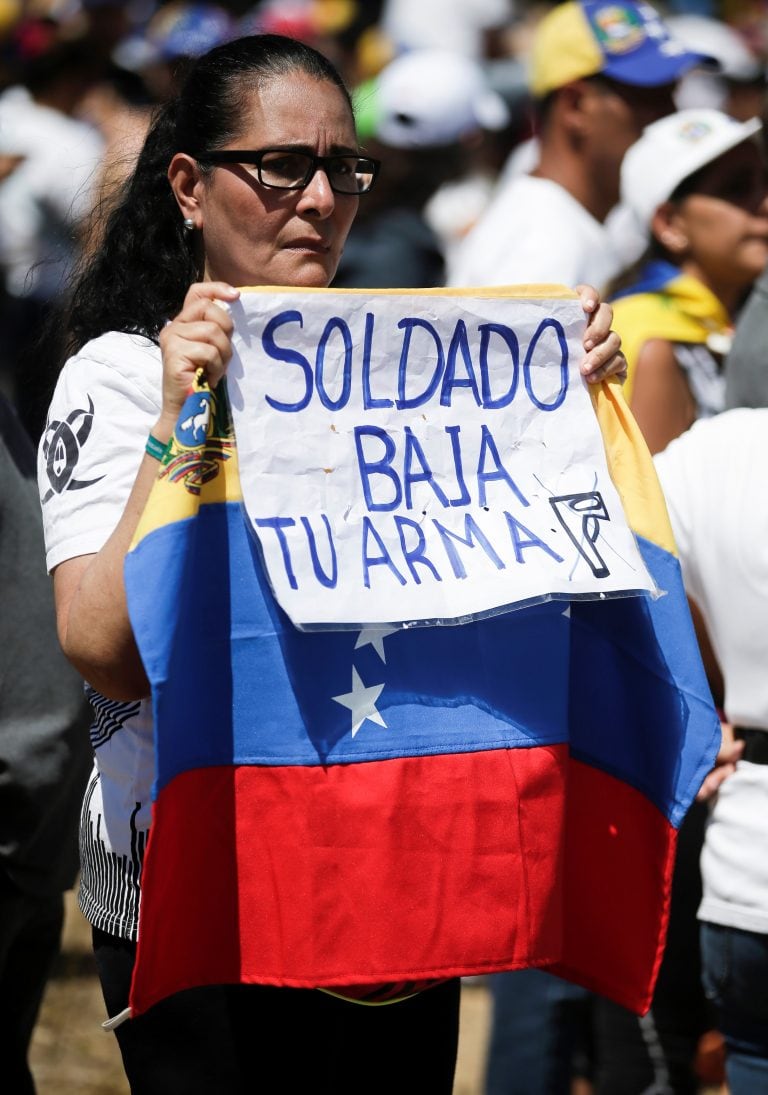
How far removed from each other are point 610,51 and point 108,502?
10.8 ft

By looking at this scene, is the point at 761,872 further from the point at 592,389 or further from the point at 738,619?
the point at 592,389

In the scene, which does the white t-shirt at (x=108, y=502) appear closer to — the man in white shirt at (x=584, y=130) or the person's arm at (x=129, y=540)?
the person's arm at (x=129, y=540)

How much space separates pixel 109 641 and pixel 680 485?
1.11 meters

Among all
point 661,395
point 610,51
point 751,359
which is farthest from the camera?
point 610,51

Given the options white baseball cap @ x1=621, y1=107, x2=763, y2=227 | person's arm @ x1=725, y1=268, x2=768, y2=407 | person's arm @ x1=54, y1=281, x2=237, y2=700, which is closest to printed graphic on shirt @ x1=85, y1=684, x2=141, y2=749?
person's arm @ x1=54, y1=281, x2=237, y2=700

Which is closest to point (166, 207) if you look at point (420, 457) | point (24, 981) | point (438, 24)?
point (420, 457)

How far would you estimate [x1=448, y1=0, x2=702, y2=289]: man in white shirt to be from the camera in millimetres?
4590

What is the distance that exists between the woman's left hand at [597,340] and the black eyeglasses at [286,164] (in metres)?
0.40

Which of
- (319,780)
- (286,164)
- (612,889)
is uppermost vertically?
(286,164)

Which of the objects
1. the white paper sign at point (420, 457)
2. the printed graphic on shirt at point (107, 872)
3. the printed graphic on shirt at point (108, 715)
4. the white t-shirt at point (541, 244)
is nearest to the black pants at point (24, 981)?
the printed graphic on shirt at point (107, 872)

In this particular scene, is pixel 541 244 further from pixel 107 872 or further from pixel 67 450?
pixel 107 872

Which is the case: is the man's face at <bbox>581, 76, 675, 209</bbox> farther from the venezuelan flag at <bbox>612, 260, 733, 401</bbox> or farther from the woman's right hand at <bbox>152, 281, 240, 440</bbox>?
the woman's right hand at <bbox>152, 281, 240, 440</bbox>

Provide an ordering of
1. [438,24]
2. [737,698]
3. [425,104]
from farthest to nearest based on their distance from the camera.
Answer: [438,24] → [425,104] → [737,698]

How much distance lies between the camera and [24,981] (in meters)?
2.97
